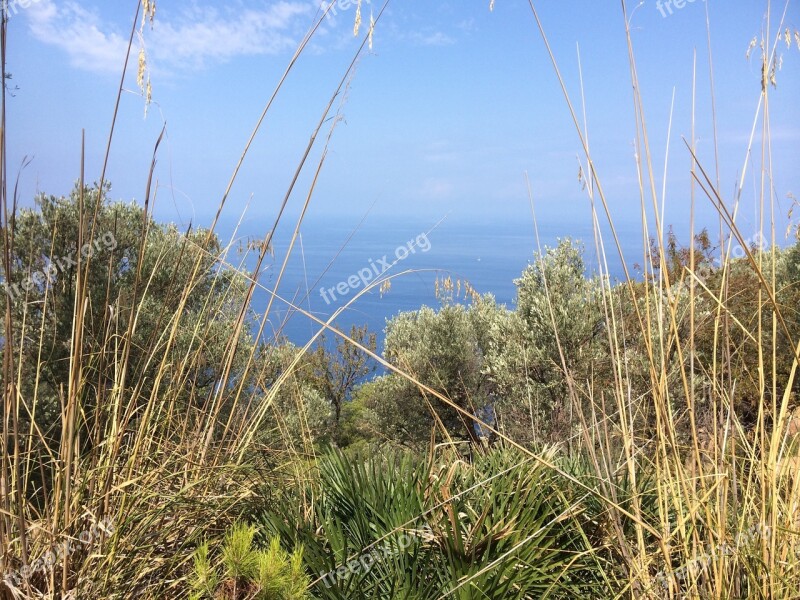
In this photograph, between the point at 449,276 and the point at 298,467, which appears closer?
the point at 298,467

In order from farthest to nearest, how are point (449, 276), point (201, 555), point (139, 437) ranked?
point (449, 276), point (139, 437), point (201, 555)

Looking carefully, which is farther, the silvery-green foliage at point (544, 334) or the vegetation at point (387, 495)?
the silvery-green foliage at point (544, 334)

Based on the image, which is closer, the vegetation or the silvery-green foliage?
the vegetation

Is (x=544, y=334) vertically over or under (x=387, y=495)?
under

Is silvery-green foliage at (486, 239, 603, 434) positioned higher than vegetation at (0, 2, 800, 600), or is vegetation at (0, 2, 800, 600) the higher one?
vegetation at (0, 2, 800, 600)

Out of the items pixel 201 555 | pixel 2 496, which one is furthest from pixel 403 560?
pixel 2 496

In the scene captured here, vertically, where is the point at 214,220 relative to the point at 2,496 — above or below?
above

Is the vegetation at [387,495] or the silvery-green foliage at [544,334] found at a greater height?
the vegetation at [387,495]

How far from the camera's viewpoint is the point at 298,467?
2.12 m

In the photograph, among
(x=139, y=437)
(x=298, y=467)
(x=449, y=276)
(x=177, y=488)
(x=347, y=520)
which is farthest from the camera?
(x=449, y=276)

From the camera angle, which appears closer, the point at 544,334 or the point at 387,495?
the point at 387,495

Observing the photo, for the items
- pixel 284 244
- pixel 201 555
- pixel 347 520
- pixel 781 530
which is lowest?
pixel 347 520

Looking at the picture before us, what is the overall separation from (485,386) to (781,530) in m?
11.6

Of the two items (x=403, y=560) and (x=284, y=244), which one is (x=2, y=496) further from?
(x=284, y=244)
